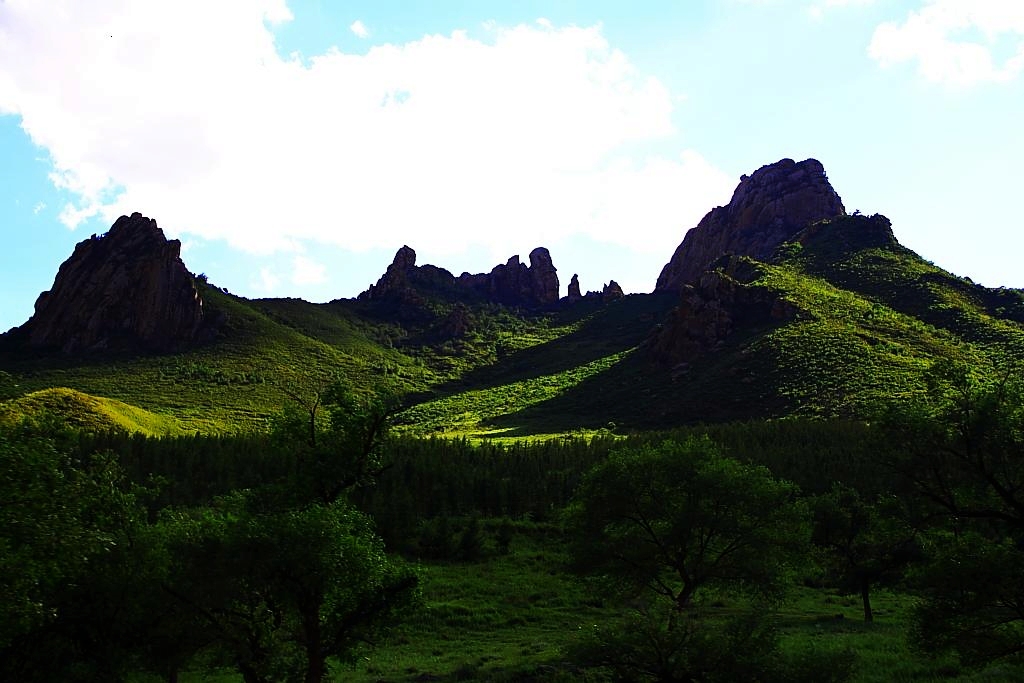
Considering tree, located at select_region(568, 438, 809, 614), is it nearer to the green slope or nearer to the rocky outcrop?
the green slope

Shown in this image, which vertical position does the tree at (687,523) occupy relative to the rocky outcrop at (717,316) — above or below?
below

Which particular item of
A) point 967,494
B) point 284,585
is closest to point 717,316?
point 967,494

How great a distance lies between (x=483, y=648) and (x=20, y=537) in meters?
26.7

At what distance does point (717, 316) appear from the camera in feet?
623

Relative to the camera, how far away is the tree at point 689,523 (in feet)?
114

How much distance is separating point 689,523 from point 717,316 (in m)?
165

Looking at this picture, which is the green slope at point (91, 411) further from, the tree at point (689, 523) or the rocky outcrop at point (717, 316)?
the rocky outcrop at point (717, 316)

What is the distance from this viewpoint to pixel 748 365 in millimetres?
159250

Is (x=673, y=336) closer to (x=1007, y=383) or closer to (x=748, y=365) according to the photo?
(x=748, y=365)

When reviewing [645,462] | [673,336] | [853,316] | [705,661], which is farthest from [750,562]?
[673,336]

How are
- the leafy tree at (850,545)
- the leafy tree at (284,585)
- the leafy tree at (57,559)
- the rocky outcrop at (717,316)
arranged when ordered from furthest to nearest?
the rocky outcrop at (717,316), the leafy tree at (850,545), the leafy tree at (284,585), the leafy tree at (57,559)

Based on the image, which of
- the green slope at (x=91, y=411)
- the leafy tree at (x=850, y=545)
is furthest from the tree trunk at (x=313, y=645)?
the green slope at (x=91, y=411)

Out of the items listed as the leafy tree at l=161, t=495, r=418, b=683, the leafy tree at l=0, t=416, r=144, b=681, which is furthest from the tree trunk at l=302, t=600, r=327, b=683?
the leafy tree at l=0, t=416, r=144, b=681

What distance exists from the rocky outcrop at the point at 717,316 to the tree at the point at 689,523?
152 meters
